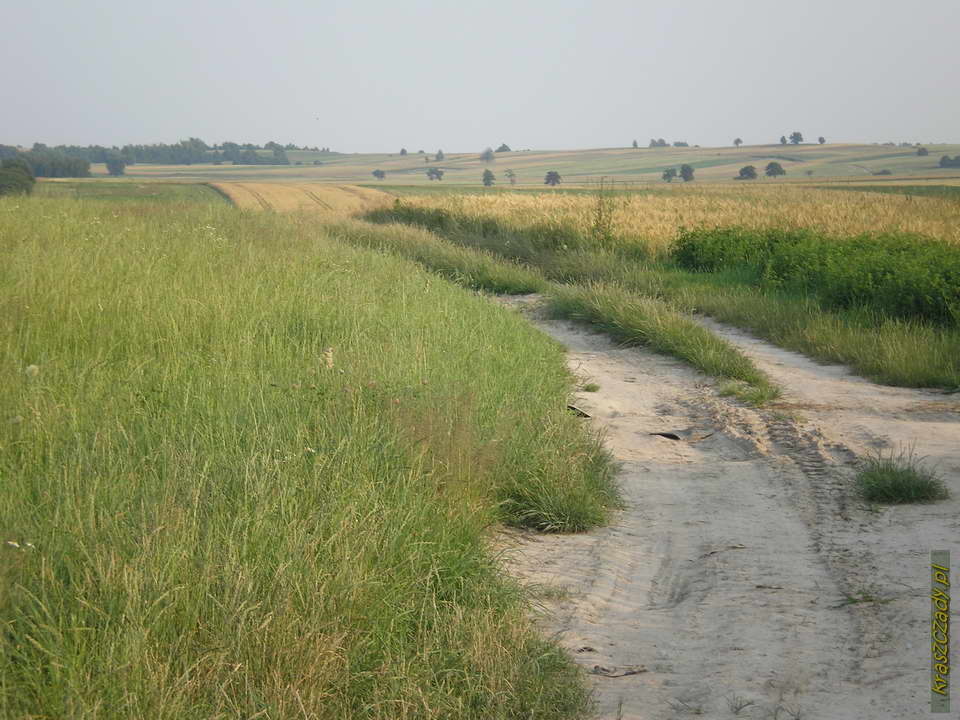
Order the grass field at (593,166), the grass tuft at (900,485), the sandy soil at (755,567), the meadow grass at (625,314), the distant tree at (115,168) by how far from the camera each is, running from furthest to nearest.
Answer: the grass field at (593,166) → the distant tree at (115,168) → the meadow grass at (625,314) → the grass tuft at (900,485) → the sandy soil at (755,567)

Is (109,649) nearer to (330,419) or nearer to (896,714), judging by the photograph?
(330,419)

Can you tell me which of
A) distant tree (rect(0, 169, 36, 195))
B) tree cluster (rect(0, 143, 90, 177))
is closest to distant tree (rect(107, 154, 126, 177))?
tree cluster (rect(0, 143, 90, 177))

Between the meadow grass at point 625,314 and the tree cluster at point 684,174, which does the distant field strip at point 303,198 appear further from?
the tree cluster at point 684,174

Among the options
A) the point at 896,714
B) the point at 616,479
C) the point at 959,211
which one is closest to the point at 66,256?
the point at 616,479

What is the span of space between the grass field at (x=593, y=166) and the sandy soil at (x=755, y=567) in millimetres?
85660

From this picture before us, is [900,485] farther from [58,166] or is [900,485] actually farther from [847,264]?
[58,166]

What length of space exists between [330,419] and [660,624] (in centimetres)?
208

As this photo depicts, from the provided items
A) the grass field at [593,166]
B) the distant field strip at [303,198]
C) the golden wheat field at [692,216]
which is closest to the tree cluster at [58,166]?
the grass field at [593,166]

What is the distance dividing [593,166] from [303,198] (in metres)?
84.0

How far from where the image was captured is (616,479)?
6.54 meters

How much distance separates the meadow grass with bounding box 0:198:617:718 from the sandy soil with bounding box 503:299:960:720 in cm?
35

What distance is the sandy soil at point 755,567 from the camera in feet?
12.0

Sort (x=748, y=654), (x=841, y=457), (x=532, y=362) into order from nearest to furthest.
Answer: (x=748, y=654)
(x=841, y=457)
(x=532, y=362)

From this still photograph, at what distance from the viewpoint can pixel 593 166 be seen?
132 m
